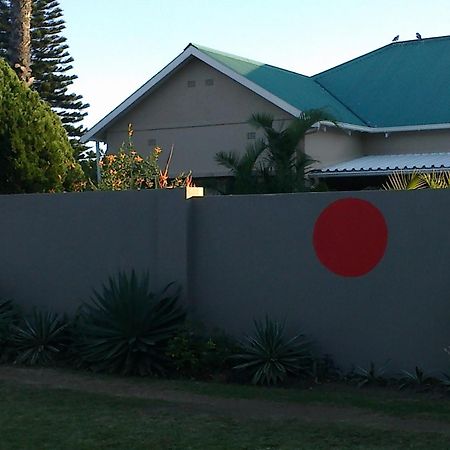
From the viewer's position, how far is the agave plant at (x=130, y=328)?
11328 mm

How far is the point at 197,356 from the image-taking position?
11109 millimetres

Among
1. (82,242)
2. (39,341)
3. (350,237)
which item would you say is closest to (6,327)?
Answer: (39,341)

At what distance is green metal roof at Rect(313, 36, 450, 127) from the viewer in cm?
2345

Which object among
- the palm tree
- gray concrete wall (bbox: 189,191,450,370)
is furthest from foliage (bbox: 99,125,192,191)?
gray concrete wall (bbox: 189,191,450,370)

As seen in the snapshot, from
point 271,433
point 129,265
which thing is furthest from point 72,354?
point 271,433

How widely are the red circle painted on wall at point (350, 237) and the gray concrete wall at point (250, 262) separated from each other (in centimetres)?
8

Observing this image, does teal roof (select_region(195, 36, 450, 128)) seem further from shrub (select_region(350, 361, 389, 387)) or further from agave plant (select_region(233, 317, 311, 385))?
shrub (select_region(350, 361, 389, 387))

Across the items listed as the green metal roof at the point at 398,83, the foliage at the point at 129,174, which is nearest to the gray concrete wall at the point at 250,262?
the foliage at the point at 129,174

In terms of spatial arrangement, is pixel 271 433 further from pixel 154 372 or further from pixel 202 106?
pixel 202 106

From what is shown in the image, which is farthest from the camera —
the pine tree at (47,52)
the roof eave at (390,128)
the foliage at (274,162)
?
the pine tree at (47,52)

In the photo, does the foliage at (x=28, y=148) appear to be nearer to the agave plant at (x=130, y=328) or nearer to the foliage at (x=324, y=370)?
the agave plant at (x=130, y=328)

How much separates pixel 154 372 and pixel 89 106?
120ft

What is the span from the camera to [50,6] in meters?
43.8

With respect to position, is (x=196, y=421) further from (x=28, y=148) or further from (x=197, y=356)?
(x=28, y=148)
